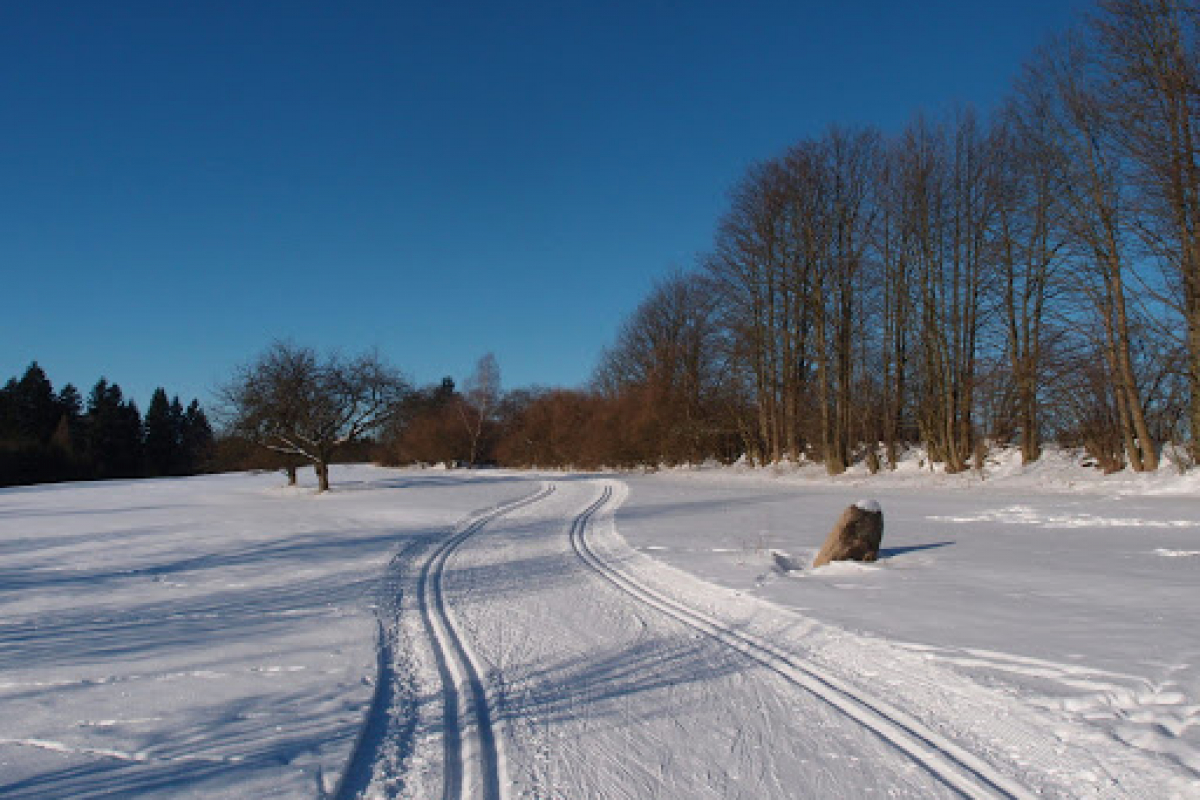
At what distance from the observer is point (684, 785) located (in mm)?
3748

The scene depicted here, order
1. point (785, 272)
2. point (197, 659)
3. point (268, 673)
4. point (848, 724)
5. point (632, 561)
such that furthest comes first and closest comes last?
1. point (785, 272)
2. point (632, 561)
3. point (197, 659)
4. point (268, 673)
5. point (848, 724)

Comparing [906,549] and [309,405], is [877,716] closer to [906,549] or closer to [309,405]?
[906,549]

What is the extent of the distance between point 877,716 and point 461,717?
8.90 feet

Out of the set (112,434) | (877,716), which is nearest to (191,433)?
(112,434)

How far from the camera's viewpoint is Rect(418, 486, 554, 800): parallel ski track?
3.75 m

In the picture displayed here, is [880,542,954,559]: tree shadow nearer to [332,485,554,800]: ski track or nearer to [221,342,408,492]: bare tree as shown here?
[332,485,554,800]: ski track

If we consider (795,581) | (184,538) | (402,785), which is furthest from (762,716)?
(184,538)

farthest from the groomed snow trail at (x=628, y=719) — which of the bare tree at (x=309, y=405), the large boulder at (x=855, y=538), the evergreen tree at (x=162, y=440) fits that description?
the evergreen tree at (x=162, y=440)

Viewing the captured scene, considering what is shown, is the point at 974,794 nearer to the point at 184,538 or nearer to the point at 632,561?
the point at 632,561

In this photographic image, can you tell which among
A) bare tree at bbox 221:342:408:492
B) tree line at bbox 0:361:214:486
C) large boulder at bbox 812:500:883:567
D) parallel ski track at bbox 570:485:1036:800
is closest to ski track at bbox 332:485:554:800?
parallel ski track at bbox 570:485:1036:800

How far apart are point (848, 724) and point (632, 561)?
699cm

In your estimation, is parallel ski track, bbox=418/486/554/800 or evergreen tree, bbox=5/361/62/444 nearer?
parallel ski track, bbox=418/486/554/800

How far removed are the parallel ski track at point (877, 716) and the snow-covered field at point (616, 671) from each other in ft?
0.08

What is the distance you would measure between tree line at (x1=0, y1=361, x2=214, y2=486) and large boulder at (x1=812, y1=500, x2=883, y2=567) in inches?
2294
